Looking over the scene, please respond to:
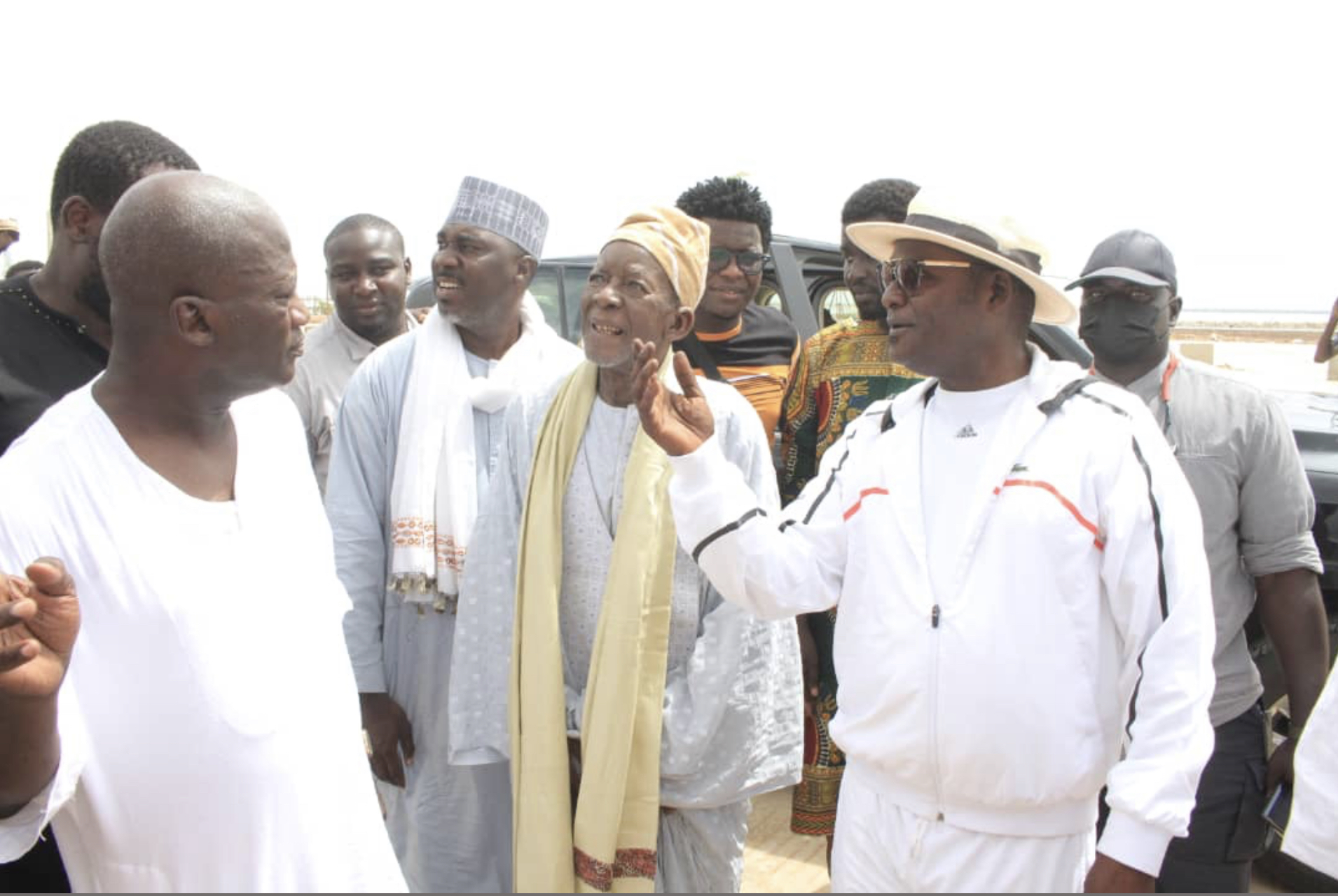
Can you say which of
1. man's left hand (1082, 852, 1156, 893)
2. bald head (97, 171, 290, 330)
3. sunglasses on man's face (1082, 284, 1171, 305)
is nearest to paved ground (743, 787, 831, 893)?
man's left hand (1082, 852, 1156, 893)

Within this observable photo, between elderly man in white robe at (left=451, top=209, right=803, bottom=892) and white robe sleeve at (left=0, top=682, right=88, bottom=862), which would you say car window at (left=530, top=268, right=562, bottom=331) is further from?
white robe sleeve at (left=0, top=682, right=88, bottom=862)

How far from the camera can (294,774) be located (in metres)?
1.76

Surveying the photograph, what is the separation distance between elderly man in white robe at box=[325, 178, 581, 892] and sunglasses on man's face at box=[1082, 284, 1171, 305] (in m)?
1.67

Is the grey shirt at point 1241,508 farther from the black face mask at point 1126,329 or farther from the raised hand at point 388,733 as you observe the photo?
the raised hand at point 388,733

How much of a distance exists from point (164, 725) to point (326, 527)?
539 millimetres

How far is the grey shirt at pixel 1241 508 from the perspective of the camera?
2.98 m

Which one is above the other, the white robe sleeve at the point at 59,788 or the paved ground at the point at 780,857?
the white robe sleeve at the point at 59,788

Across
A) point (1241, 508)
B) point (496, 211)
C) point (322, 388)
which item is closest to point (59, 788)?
point (496, 211)

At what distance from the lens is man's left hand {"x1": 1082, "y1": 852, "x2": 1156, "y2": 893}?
1.98 metres

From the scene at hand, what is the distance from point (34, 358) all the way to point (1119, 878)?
247 centimetres

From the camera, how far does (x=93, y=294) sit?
2371 millimetres

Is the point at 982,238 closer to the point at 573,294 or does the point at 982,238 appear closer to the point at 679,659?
the point at 679,659

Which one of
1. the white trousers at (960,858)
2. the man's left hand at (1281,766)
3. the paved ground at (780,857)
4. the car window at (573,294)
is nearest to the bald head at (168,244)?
the white trousers at (960,858)

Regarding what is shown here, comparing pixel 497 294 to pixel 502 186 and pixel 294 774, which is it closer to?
pixel 502 186
